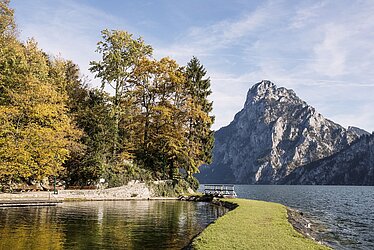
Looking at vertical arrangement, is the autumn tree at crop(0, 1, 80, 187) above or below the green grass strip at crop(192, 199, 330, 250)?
above

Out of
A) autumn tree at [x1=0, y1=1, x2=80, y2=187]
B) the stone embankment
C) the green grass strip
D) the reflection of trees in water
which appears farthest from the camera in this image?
the stone embankment

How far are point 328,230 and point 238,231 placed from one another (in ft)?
43.9

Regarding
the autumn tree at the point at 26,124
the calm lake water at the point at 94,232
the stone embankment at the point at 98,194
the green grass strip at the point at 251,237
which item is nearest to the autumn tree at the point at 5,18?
the autumn tree at the point at 26,124

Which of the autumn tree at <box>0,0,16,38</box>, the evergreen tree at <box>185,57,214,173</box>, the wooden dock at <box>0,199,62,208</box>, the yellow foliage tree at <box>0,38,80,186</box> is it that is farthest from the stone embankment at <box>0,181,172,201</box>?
the autumn tree at <box>0,0,16,38</box>

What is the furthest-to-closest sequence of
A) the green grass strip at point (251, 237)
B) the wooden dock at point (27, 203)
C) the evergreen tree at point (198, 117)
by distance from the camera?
the evergreen tree at point (198, 117) < the wooden dock at point (27, 203) < the green grass strip at point (251, 237)

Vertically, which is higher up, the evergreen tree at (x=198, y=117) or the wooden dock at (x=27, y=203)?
the evergreen tree at (x=198, y=117)

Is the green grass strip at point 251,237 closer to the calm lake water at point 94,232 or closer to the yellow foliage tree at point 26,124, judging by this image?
the calm lake water at point 94,232

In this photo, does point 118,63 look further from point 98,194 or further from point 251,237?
point 251,237

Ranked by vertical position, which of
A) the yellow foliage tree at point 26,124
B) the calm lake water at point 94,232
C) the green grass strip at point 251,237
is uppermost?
the yellow foliage tree at point 26,124

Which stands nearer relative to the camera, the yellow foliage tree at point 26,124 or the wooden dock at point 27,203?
the wooden dock at point 27,203

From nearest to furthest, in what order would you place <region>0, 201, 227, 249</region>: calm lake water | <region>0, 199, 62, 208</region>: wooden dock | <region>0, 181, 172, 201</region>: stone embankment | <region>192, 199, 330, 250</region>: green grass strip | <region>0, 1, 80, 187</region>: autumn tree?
<region>192, 199, 330, 250</region>: green grass strip < <region>0, 201, 227, 249</region>: calm lake water < <region>0, 199, 62, 208</region>: wooden dock < <region>0, 1, 80, 187</region>: autumn tree < <region>0, 181, 172, 201</region>: stone embankment

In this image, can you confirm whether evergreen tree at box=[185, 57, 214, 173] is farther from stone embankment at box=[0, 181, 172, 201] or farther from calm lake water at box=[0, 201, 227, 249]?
calm lake water at box=[0, 201, 227, 249]

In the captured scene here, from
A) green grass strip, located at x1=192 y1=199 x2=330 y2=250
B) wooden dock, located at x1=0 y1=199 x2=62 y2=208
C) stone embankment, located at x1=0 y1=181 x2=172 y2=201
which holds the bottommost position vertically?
green grass strip, located at x1=192 y1=199 x2=330 y2=250

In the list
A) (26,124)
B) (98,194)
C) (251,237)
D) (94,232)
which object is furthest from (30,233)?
(98,194)
